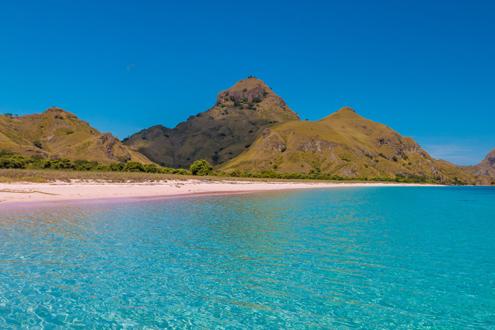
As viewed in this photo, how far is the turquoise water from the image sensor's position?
12234 millimetres

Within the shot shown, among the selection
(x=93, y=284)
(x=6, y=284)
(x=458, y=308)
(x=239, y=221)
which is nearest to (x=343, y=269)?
(x=458, y=308)

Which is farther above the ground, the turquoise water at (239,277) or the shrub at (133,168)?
the shrub at (133,168)

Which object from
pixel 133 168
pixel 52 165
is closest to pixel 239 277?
pixel 52 165

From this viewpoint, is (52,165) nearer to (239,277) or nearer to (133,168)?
(133,168)

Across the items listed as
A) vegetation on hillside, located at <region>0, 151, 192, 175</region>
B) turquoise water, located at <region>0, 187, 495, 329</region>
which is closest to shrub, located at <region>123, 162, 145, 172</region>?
vegetation on hillside, located at <region>0, 151, 192, 175</region>

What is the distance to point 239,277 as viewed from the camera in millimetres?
16703

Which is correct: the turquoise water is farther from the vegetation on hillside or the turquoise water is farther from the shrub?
the shrub

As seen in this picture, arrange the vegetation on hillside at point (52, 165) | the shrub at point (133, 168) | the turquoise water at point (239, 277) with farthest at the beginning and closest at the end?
the shrub at point (133, 168)
the vegetation on hillside at point (52, 165)
the turquoise water at point (239, 277)

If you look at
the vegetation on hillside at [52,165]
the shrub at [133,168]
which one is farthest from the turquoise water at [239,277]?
the shrub at [133,168]

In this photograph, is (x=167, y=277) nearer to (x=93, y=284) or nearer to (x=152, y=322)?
(x=93, y=284)

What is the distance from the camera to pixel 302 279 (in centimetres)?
1648

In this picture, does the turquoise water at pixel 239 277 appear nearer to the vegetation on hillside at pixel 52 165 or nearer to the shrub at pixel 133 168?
the vegetation on hillside at pixel 52 165

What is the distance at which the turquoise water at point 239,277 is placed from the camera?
12234 mm

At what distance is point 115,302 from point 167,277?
3.32 m
